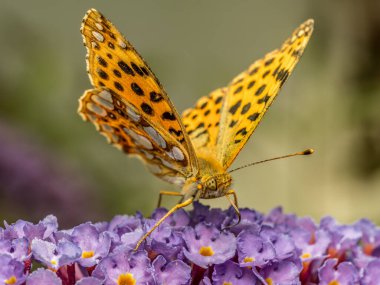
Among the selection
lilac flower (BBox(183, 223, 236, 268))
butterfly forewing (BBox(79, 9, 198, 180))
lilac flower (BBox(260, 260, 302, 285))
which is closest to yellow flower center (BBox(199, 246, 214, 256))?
lilac flower (BBox(183, 223, 236, 268))

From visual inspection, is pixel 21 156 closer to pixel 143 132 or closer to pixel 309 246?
pixel 143 132

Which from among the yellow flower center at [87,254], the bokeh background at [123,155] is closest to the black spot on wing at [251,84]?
the yellow flower center at [87,254]

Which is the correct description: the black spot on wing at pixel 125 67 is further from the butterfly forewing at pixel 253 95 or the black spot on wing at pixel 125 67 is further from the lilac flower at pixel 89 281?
the lilac flower at pixel 89 281

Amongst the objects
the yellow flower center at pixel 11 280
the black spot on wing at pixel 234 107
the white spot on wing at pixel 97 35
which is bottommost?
the yellow flower center at pixel 11 280

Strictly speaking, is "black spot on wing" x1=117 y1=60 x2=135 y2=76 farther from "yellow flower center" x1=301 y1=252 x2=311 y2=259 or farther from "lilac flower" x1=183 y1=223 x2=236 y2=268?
"yellow flower center" x1=301 y1=252 x2=311 y2=259

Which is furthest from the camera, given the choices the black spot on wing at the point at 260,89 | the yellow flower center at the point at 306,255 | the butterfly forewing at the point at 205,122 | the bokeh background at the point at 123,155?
the bokeh background at the point at 123,155

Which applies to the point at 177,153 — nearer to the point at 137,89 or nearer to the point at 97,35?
the point at 137,89
